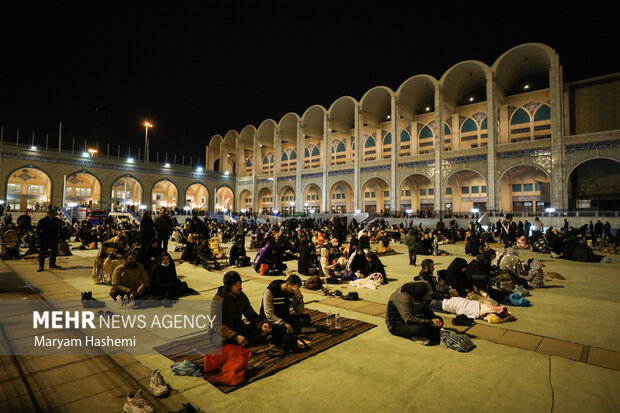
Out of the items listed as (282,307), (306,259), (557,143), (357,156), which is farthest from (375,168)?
(282,307)

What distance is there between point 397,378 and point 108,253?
6854 mm

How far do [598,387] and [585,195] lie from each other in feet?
90.3

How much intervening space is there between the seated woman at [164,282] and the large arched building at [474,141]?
23997 millimetres

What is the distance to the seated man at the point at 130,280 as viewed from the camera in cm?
522

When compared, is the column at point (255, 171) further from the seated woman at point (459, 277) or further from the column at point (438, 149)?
the seated woman at point (459, 277)

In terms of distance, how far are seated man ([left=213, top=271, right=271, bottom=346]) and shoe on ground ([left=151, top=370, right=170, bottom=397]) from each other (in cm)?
72

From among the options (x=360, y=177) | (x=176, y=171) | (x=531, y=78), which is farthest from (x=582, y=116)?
(x=176, y=171)

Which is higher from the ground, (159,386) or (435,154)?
(435,154)

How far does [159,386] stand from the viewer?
2562mm

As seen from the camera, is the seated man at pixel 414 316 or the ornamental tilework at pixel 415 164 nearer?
the seated man at pixel 414 316

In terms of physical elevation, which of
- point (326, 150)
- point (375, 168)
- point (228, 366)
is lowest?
point (228, 366)

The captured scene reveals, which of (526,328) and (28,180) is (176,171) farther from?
(526,328)

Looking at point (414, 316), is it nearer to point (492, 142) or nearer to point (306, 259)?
point (306, 259)

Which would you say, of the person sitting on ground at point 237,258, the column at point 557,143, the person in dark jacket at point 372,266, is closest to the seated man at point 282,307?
the person in dark jacket at point 372,266
